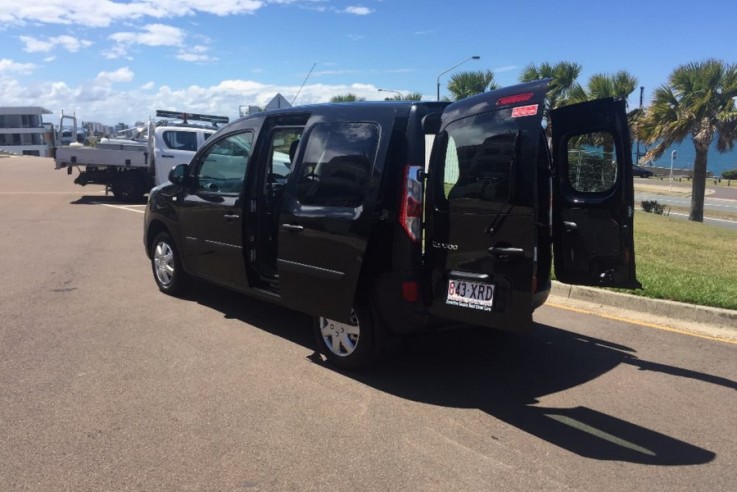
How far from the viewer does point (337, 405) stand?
415 centimetres

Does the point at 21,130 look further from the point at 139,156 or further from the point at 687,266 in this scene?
the point at 687,266

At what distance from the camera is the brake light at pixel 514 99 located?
3727 millimetres

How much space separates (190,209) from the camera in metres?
6.28

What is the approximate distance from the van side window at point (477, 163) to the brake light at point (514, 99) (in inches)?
7.7

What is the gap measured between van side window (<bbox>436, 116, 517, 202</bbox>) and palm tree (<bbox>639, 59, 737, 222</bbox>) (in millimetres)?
19586

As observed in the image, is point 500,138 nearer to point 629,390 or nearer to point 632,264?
point 632,264

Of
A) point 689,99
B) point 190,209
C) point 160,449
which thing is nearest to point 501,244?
point 160,449

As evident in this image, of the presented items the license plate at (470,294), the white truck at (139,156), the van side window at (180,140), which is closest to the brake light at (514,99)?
the license plate at (470,294)

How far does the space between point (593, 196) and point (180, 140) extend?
13.9 m

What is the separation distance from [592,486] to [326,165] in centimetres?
289

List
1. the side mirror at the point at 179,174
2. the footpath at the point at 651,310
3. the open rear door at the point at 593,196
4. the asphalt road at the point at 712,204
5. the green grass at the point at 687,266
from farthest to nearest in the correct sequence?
1. the asphalt road at the point at 712,204
2. the green grass at the point at 687,266
3. the side mirror at the point at 179,174
4. the footpath at the point at 651,310
5. the open rear door at the point at 593,196

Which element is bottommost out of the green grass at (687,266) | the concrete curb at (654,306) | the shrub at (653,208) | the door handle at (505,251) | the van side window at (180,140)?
the concrete curb at (654,306)

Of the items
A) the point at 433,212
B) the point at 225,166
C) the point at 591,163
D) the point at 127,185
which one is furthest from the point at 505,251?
the point at 127,185

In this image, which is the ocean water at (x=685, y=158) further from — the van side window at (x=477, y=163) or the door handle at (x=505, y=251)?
the door handle at (x=505, y=251)
